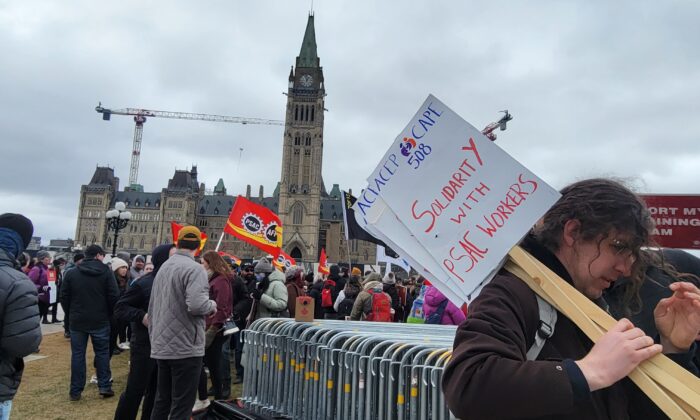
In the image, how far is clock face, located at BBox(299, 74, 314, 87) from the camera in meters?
89.9

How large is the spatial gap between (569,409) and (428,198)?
2.93 feet

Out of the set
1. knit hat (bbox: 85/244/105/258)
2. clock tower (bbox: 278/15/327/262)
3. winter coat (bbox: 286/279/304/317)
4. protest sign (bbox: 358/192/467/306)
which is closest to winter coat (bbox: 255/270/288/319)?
winter coat (bbox: 286/279/304/317)

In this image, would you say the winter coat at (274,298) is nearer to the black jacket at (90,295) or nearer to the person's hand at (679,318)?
the black jacket at (90,295)

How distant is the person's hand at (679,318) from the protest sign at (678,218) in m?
5.04

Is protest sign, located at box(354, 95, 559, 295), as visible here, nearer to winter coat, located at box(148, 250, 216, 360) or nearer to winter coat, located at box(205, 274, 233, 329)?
winter coat, located at box(148, 250, 216, 360)

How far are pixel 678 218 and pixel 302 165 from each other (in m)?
82.0

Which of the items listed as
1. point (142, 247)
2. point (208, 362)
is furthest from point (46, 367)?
point (142, 247)

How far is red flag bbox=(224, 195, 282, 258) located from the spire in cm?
8371

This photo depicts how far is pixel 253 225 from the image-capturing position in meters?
12.8

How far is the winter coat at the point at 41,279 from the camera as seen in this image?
12055mm

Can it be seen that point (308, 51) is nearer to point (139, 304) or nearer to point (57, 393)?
point (57, 393)

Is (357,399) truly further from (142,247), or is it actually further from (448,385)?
(142,247)

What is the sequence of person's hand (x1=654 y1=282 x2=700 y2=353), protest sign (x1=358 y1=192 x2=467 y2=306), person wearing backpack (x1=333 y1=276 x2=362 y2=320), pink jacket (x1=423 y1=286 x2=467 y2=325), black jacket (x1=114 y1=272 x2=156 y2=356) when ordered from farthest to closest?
person wearing backpack (x1=333 y1=276 x2=362 y2=320), pink jacket (x1=423 y1=286 x2=467 y2=325), black jacket (x1=114 y1=272 x2=156 y2=356), protest sign (x1=358 y1=192 x2=467 y2=306), person's hand (x1=654 y1=282 x2=700 y2=353)

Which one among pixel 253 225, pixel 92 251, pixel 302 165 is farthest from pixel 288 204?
pixel 92 251
